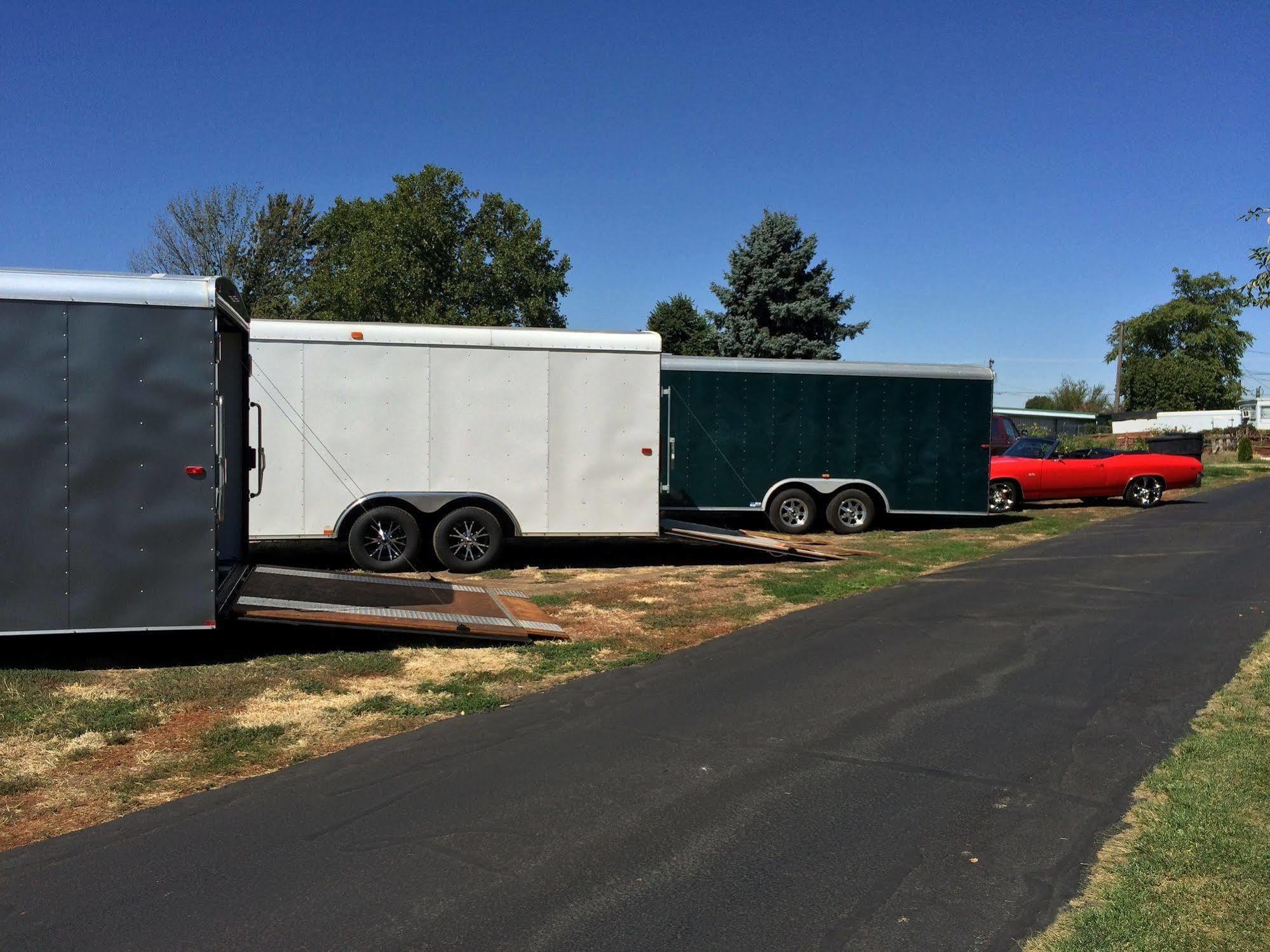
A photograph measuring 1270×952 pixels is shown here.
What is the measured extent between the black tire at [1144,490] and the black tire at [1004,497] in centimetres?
339

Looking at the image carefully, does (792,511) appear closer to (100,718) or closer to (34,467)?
(34,467)

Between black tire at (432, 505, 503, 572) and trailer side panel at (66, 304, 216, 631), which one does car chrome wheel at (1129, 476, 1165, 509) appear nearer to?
black tire at (432, 505, 503, 572)

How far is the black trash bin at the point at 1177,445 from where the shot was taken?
3528 centimetres

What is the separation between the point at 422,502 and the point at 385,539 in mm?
656

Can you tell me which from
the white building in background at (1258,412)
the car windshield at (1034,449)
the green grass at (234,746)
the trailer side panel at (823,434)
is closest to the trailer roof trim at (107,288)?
the green grass at (234,746)

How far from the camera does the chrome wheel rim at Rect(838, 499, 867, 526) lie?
1683 centimetres

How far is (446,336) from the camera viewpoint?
1211cm

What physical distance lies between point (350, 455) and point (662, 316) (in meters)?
52.4

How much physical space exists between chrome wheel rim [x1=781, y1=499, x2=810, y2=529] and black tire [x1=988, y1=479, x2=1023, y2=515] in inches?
221

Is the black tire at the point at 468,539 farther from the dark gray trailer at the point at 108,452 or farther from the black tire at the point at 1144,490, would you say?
the black tire at the point at 1144,490

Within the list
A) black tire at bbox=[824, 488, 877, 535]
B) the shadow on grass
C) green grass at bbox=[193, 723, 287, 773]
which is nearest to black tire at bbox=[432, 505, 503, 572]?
the shadow on grass

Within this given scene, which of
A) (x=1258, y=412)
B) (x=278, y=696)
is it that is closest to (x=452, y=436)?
(x=278, y=696)

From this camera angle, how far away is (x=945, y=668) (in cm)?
778

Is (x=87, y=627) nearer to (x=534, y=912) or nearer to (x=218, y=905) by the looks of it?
(x=218, y=905)
